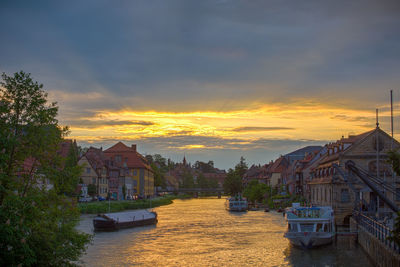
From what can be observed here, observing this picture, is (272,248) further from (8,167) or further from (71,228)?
(8,167)

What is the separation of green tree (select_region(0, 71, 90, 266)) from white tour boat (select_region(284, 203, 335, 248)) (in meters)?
24.4

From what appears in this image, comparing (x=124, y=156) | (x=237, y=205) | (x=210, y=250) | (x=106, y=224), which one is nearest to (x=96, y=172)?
(x=124, y=156)

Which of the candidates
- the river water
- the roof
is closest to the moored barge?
Answer: the river water

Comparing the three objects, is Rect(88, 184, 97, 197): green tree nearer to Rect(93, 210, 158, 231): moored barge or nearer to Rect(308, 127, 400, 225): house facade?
Rect(93, 210, 158, 231): moored barge

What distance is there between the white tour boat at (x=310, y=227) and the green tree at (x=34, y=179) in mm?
24436

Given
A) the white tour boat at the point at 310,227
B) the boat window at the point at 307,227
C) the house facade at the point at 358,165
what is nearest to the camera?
the white tour boat at the point at 310,227

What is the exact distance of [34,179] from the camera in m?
18.7

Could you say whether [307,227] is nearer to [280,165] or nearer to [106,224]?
[106,224]

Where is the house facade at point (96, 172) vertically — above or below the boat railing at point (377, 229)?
above

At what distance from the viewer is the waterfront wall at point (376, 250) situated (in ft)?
75.8

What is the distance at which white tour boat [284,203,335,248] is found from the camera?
128ft

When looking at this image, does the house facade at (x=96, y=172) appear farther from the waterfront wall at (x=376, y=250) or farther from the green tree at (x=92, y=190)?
the waterfront wall at (x=376, y=250)

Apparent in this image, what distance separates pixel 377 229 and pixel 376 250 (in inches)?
54.5

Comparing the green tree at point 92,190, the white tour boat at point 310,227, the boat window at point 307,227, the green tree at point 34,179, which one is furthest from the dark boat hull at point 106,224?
the green tree at point 92,190
